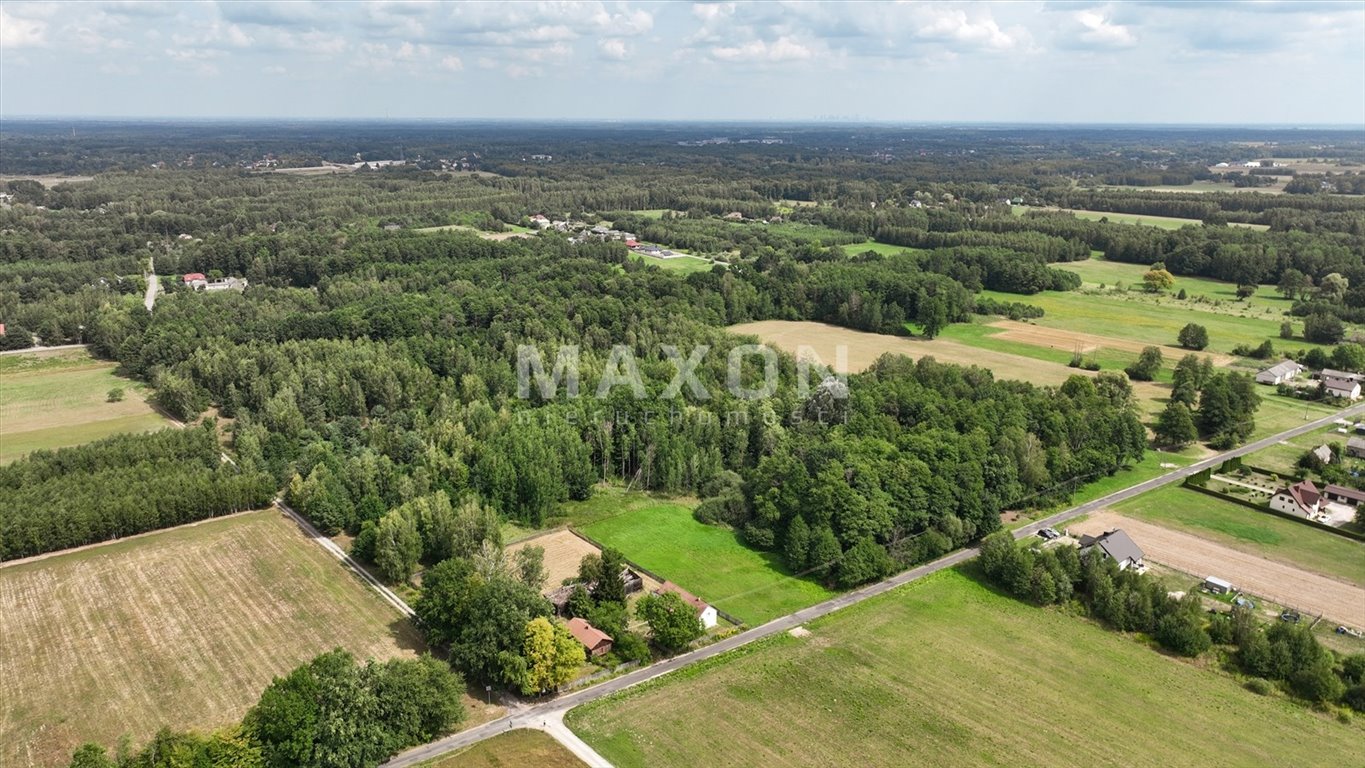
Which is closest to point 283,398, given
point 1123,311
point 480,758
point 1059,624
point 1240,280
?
point 480,758

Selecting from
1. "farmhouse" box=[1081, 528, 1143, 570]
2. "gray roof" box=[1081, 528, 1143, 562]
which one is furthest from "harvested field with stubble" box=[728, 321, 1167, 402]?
"gray roof" box=[1081, 528, 1143, 562]

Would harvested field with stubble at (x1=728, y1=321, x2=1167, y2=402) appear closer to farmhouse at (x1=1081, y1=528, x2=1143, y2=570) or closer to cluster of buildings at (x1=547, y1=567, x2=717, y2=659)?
farmhouse at (x1=1081, y1=528, x2=1143, y2=570)

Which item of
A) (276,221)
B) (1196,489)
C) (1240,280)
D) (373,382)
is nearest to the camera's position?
(1196,489)

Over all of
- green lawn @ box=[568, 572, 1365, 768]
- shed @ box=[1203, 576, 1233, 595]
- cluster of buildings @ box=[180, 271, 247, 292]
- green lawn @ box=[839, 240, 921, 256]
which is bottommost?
green lawn @ box=[568, 572, 1365, 768]

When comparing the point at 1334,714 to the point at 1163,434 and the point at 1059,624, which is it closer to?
the point at 1059,624

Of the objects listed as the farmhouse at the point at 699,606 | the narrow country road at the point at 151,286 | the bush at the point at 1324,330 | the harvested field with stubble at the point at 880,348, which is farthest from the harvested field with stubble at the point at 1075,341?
the narrow country road at the point at 151,286
